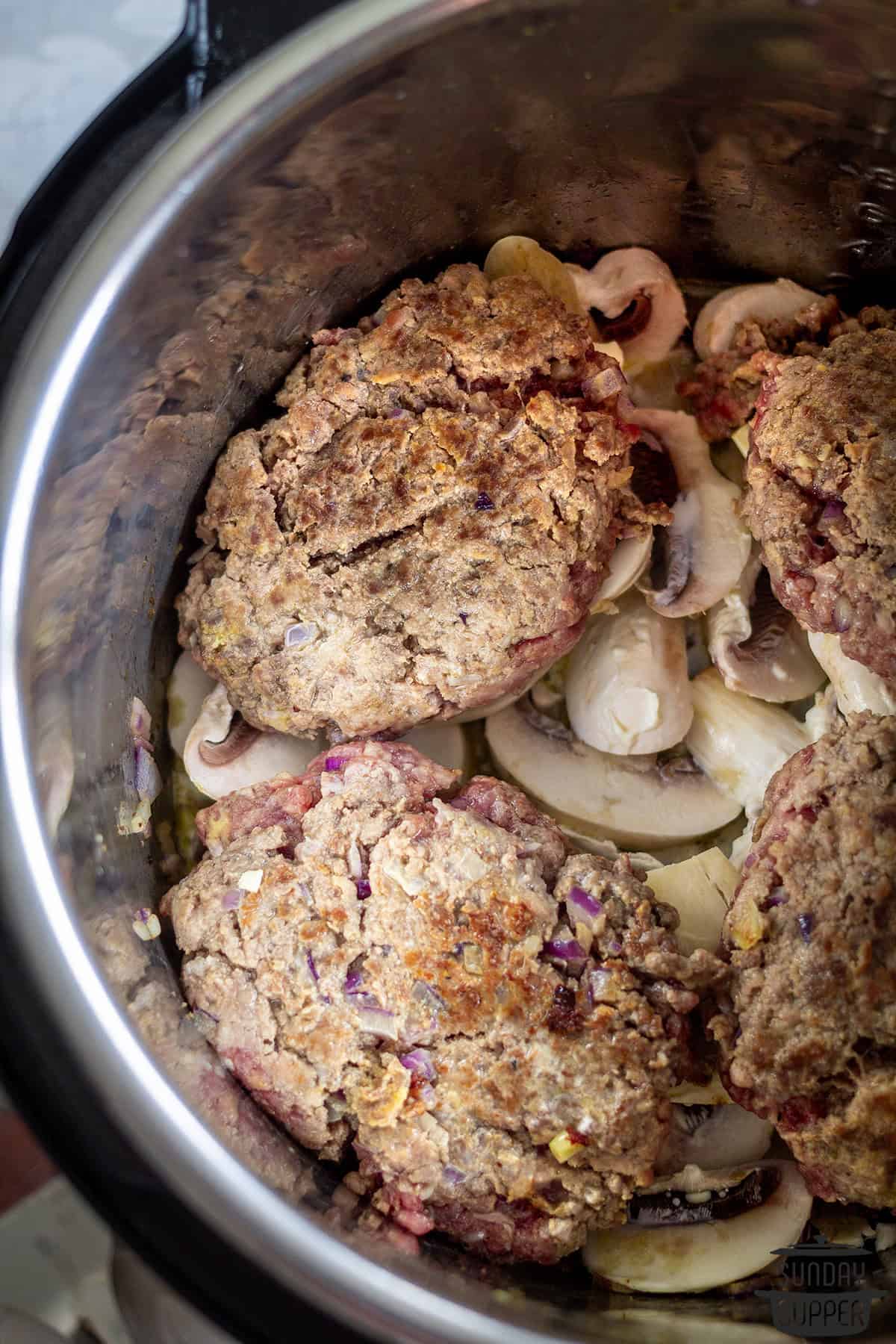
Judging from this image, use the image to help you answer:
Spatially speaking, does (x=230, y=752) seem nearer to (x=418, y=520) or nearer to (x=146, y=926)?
(x=146, y=926)

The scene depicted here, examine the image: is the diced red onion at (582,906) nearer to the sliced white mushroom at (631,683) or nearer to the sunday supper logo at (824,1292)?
the sliced white mushroom at (631,683)

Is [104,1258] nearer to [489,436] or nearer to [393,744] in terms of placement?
[393,744]

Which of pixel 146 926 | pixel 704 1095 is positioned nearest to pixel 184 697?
pixel 146 926

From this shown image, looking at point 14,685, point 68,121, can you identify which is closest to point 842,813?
point 14,685

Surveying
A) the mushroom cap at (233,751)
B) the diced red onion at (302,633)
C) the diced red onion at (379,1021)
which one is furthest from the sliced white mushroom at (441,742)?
the diced red onion at (379,1021)

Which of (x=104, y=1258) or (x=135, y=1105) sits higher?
(x=135, y=1105)
